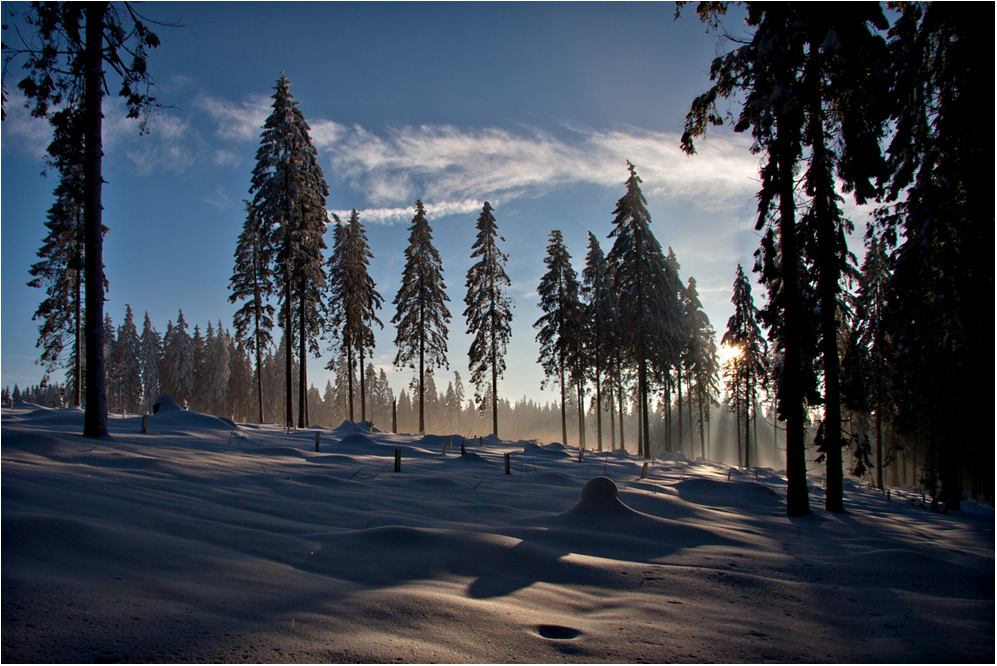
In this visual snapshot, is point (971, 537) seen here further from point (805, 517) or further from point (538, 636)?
point (538, 636)

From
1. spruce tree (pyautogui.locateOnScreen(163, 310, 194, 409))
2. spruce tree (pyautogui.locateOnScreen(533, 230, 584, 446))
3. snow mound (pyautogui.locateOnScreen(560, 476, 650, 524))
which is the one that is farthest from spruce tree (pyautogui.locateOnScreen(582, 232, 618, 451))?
spruce tree (pyautogui.locateOnScreen(163, 310, 194, 409))

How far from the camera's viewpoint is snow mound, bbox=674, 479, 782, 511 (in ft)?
31.2

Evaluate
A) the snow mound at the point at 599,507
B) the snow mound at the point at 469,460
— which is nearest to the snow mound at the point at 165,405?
the snow mound at the point at 469,460

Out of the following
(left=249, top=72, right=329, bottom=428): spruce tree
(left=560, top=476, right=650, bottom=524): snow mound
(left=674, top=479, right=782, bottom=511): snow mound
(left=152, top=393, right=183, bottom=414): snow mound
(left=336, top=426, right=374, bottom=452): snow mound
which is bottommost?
(left=674, top=479, right=782, bottom=511): snow mound

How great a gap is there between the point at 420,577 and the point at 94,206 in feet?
31.9

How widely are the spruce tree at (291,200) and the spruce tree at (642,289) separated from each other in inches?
596

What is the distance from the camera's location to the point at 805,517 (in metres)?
8.53

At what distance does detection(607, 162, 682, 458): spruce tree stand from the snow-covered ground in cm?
1669

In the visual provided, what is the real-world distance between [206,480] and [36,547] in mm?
3603

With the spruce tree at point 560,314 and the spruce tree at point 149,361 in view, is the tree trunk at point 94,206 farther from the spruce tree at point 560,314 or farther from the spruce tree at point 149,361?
the spruce tree at point 149,361

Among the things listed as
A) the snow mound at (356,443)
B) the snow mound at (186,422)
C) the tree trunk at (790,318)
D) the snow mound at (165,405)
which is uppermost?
the tree trunk at (790,318)

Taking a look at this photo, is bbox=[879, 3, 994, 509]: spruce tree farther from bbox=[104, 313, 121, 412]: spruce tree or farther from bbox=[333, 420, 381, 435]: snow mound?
bbox=[104, 313, 121, 412]: spruce tree

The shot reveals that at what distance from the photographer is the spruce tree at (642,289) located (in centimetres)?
2412

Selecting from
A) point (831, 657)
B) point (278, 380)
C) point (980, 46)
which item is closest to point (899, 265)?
point (980, 46)
